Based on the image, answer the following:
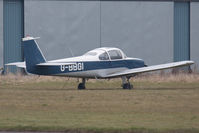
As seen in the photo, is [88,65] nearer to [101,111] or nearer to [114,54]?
[114,54]

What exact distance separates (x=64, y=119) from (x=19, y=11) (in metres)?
24.1

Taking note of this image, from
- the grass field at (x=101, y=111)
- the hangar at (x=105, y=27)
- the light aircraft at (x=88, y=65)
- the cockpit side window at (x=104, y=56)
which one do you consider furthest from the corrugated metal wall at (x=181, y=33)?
the grass field at (x=101, y=111)

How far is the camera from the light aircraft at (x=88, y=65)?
2341cm

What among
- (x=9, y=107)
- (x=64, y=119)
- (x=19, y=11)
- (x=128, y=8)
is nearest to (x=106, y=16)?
(x=128, y=8)

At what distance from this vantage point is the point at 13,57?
127 ft

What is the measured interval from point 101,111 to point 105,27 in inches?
902

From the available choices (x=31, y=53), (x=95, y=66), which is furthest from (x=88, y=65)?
(x=31, y=53)

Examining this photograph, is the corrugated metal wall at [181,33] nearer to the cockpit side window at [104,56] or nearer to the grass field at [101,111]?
the cockpit side window at [104,56]

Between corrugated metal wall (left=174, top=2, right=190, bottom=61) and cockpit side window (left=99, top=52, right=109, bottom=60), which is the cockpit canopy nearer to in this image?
cockpit side window (left=99, top=52, right=109, bottom=60)

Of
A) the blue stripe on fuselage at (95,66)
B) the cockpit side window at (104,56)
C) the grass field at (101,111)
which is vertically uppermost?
the cockpit side window at (104,56)

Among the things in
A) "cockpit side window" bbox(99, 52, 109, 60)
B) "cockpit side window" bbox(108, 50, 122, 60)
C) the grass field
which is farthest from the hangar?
the grass field

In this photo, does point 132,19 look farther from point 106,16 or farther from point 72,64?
point 72,64

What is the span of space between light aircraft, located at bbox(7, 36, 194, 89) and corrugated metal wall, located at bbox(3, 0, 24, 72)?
11967 mm

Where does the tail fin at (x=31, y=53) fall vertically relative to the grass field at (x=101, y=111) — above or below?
above
